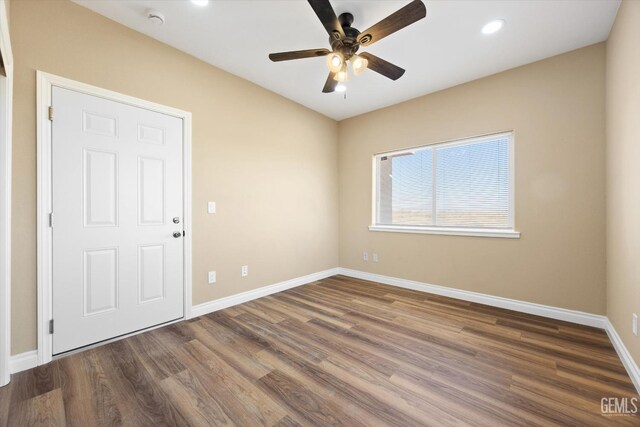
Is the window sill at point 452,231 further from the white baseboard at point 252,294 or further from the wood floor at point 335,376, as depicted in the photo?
the white baseboard at point 252,294

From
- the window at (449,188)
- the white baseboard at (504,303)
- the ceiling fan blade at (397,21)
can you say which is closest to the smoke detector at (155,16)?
the ceiling fan blade at (397,21)

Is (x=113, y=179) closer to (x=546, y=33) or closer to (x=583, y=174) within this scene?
(x=546, y=33)

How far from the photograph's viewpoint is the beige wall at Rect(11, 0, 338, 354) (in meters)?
1.95

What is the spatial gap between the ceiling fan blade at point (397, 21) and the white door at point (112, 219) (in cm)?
210

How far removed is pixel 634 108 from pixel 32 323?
4669 millimetres

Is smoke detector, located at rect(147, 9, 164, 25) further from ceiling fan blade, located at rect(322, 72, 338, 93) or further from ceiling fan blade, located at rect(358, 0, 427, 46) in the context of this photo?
ceiling fan blade, located at rect(358, 0, 427, 46)

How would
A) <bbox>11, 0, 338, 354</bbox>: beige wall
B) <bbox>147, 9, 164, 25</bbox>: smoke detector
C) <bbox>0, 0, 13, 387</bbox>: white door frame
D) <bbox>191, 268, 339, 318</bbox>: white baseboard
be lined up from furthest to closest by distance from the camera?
<bbox>191, 268, 339, 318</bbox>: white baseboard, <bbox>147, 9, 164, 25</bbox>: smoke detector, <bbox>11, 0, 338, 354</bbox>: beige wall, <bbox>0, 0, 13, 387</bbox>: white door frame

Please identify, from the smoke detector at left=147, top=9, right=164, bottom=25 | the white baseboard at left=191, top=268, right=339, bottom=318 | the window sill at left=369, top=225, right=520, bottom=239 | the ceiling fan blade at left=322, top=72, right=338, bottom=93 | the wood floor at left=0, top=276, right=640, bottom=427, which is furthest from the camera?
the window sill at left=369, top=225, right=520, bottom=239

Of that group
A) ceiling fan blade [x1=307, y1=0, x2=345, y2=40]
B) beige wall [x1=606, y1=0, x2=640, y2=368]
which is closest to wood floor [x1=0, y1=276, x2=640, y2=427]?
beige wall [x1=606, y1=0, x2=640, y2=368]

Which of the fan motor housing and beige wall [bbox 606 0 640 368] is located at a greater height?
the fan motor housing

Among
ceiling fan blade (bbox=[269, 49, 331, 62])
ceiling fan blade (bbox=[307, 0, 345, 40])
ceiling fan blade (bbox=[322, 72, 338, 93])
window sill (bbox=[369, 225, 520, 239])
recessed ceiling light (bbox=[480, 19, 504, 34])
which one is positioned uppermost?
recessed ceiling light (bbox=[480, 19, 504, 34])

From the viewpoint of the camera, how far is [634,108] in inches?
72.0

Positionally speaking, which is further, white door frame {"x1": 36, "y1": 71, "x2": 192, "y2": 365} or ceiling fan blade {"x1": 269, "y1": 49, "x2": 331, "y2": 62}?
ceiling fan blade {"x1": 269, "y1": 49, "x2": 331, "y2": 62}

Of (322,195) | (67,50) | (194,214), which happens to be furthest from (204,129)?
(322,195)
